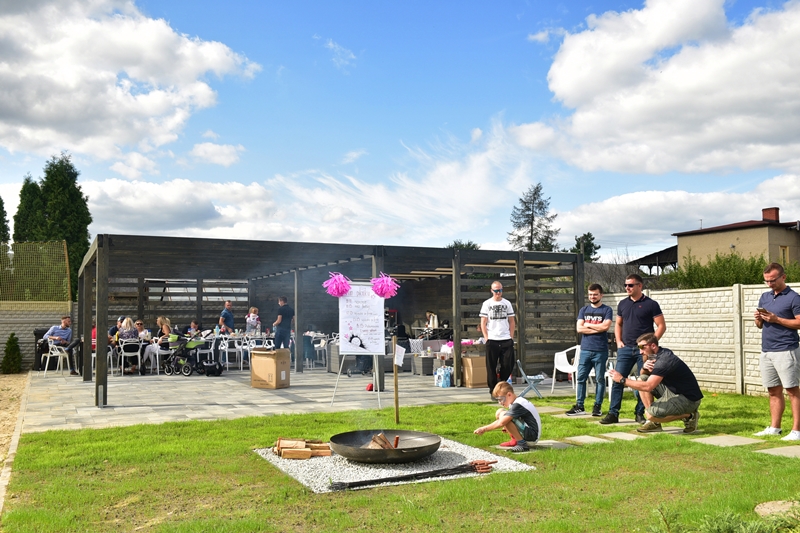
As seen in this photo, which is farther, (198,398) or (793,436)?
(198,398)

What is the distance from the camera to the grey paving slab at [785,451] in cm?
536

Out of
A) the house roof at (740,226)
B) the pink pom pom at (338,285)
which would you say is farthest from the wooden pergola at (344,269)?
the house roof at (740,226)

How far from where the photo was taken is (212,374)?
1384 centimetres

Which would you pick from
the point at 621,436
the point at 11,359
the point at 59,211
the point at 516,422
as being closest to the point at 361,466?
the point at 516,422

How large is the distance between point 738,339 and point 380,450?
7.20 meters

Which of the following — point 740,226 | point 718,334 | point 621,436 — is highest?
point 740,226

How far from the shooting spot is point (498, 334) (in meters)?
8.63

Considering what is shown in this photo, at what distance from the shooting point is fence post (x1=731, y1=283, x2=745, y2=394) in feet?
32.5

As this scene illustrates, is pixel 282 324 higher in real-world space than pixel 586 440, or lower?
higher

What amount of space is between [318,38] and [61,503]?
670cm

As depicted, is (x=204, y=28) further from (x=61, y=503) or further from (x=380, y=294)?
(x=61, y=503)

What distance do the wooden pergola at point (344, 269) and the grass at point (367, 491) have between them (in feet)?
13.2

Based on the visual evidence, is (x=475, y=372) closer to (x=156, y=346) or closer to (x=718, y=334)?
(x=718, y=334)

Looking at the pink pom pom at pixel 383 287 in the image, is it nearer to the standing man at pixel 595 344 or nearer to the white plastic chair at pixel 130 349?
the standing man at pixel 595 344
